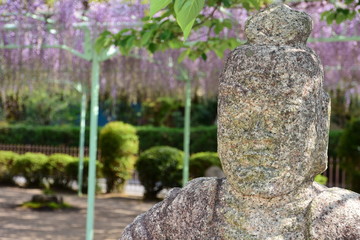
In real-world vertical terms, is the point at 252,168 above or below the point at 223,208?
above

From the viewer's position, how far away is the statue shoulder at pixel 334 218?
1.96 metres

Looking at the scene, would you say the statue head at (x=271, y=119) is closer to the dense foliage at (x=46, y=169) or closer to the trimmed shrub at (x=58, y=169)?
the dense foliage at (x=46, y=169)

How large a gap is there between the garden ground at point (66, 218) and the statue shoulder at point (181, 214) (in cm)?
535

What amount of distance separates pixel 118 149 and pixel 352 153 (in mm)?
5349

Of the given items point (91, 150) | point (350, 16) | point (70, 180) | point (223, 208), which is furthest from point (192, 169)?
point (223, 208)

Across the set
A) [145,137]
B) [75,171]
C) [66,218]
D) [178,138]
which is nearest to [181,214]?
[66,218]

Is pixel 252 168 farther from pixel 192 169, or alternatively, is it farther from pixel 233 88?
pixel 192 169

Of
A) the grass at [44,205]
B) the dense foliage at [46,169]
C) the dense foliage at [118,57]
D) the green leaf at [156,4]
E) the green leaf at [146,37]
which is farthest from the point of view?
the dense foliage at [46,169]

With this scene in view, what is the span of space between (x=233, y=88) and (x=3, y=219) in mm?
7759

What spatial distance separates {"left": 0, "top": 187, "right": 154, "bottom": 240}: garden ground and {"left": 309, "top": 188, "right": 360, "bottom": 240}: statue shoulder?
227 inches

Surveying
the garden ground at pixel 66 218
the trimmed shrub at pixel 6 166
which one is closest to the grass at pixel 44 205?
the garden ground at pixel 66 218

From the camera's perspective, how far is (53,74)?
11656 mm

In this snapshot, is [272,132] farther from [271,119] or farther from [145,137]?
[145,137]

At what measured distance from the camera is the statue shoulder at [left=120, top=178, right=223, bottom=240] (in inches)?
86.0
